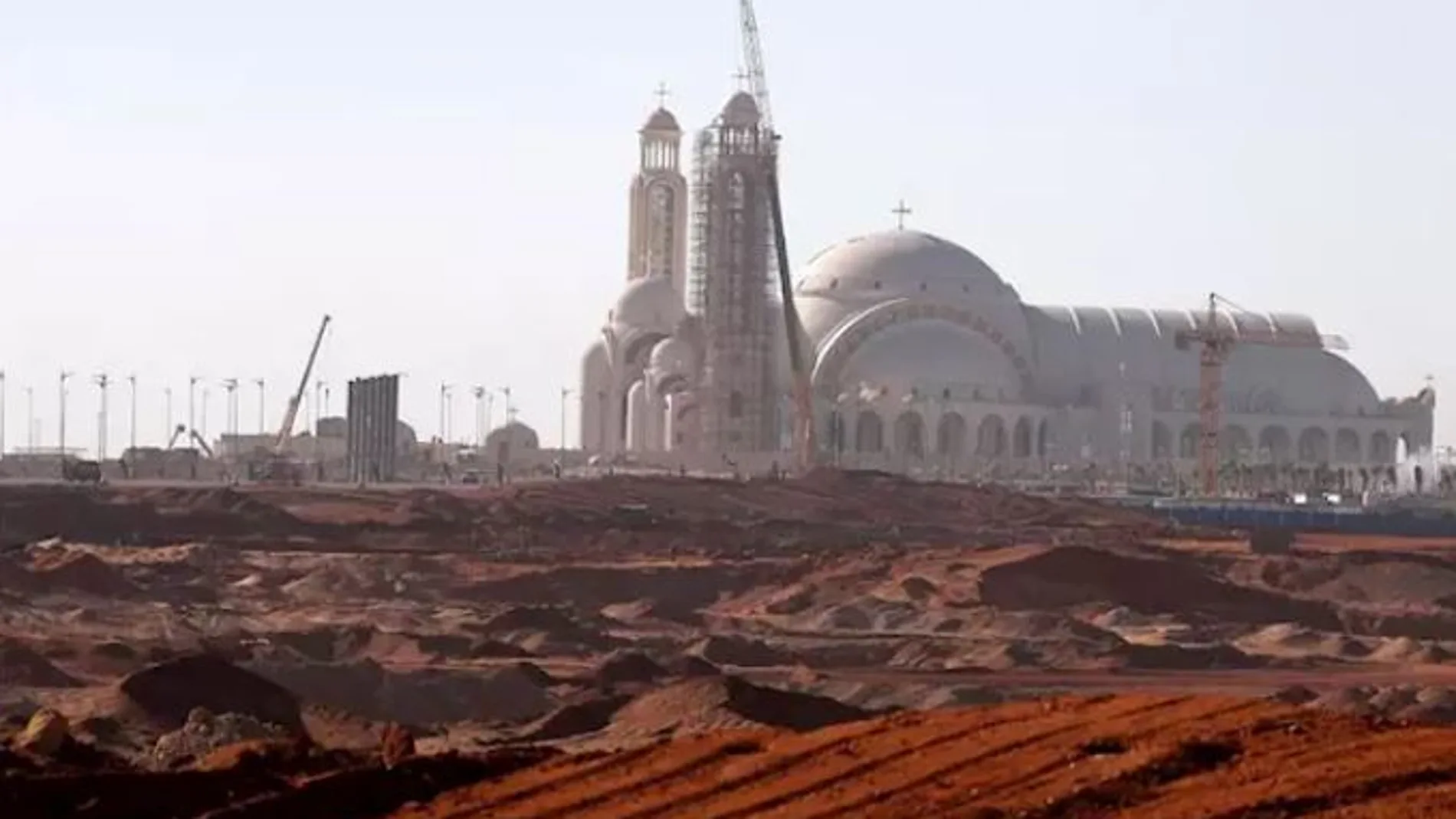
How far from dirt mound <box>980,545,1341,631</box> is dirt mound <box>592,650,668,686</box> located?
25493 millimetres

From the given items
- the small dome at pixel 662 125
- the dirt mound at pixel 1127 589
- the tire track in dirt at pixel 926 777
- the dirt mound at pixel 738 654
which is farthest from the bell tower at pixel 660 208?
the tire track in dirt at pixel 926 777

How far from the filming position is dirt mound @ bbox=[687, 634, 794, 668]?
214 ft

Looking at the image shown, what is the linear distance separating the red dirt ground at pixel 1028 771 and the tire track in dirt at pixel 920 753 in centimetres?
2

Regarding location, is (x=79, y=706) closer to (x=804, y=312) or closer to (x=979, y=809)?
(x=979, y=809)

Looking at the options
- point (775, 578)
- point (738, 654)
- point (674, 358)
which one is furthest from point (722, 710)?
point (674, 358)

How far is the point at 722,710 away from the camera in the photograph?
47.1 metres

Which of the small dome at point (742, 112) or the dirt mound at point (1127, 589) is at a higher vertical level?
the small dome at point (742, 112)

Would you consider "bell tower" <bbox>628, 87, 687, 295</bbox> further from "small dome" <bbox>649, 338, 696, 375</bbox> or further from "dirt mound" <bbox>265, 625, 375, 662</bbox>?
"dirt mound" <bbox>265, 625, 375, 662</bbox>

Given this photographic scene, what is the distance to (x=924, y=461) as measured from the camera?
172500mm

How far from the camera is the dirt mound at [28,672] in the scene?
55750 millimetres

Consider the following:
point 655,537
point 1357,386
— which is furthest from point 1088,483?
point 655,537

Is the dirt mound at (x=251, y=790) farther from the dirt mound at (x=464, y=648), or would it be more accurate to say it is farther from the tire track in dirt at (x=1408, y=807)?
the dirt mound at (x=464, y=648)

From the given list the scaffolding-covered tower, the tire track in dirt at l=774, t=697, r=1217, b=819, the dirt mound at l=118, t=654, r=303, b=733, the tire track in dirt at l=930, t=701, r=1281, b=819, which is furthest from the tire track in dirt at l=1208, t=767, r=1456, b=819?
the scaffolding-covered tower

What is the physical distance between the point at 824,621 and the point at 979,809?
5347cm
